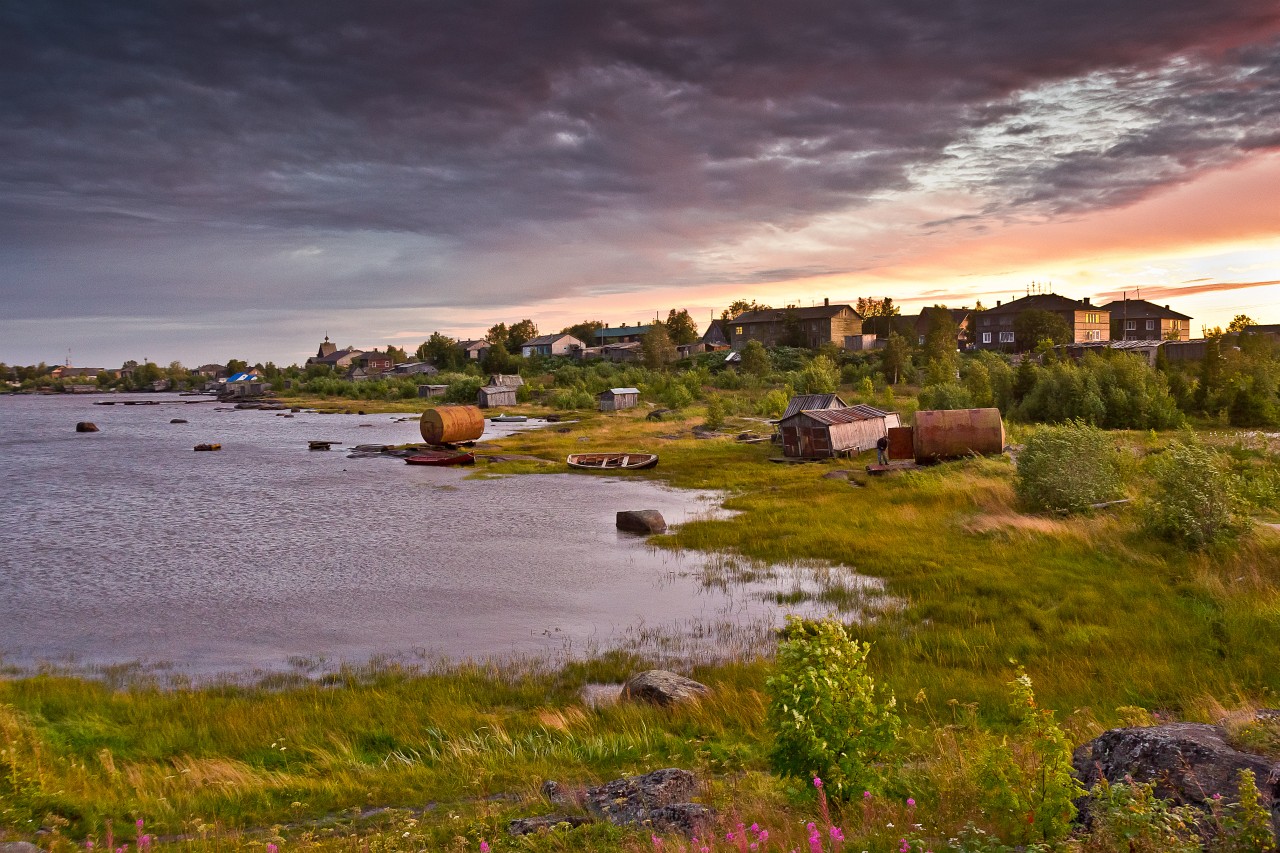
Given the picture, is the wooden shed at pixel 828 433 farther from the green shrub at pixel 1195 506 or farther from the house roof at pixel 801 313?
the house roof at pixel 801 313

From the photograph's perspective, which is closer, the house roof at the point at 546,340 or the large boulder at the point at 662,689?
the large boulder at the point at 662,689

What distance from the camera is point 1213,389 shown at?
50875 millimetres

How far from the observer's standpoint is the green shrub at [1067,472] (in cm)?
2353

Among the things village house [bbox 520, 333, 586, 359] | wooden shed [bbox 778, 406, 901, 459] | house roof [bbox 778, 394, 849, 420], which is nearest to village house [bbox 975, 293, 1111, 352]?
house roof [bbox 778, 394, 849, 420]

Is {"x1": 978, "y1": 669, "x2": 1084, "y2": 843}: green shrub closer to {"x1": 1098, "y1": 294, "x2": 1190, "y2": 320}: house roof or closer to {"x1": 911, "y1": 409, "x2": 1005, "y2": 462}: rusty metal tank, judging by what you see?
{"x1": 911, "y1": 409, "x2": 1005, "y2": 462}: rusty metal tank

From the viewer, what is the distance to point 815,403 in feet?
150

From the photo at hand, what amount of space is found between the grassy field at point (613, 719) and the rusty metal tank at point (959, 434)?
45.4ft

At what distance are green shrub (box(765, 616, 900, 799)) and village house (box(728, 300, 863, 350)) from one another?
333 feet

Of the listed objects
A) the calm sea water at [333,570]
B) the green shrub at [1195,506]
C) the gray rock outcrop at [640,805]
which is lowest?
the calm sea water at [333,570]

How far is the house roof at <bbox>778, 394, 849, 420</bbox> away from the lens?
44.9 m

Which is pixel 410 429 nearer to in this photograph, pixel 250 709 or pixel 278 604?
pixel 278 604

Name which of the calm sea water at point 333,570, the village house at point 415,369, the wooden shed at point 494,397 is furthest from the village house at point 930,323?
the village house at point 415,369

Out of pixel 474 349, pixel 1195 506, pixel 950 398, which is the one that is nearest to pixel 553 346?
pixel 474 349

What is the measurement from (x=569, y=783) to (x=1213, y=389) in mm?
57487
